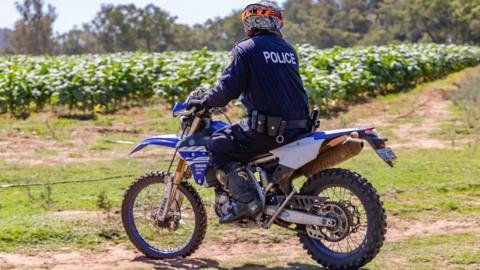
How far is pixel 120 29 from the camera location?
73000 millimetres

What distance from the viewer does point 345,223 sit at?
5.70 metres

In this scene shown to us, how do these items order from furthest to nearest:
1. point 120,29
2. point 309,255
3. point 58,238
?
point 120,29 < point 58,238 < point 309,255

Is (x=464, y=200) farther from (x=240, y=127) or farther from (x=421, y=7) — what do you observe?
(x=421, y=7)

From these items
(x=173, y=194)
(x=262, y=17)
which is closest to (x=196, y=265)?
(x=173, y=194)

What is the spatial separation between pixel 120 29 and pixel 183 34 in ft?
19.7

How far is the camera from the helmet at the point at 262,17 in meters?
5.85

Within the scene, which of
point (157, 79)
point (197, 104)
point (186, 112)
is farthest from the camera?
point (157, 79)

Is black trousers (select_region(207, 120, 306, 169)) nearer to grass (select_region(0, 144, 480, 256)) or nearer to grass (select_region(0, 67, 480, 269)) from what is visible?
grass (select_region(0, 67, 480, 269))

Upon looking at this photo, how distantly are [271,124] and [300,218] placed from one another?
725 mm

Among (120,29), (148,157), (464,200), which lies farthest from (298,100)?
(120,29)

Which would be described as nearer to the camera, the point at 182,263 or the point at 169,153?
the point at 182,263

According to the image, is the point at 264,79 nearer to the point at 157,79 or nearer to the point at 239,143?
the point at 239,143

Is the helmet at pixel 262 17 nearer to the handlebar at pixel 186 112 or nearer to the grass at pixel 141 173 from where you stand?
the handlebar at pixel 186 112

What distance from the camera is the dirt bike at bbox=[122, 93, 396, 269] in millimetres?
5648
